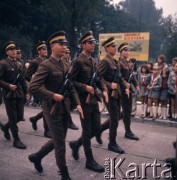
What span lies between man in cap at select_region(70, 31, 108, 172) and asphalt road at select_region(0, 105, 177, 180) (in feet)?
1.09

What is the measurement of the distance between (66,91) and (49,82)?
28 cm

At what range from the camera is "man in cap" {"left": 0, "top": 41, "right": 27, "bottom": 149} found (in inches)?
241

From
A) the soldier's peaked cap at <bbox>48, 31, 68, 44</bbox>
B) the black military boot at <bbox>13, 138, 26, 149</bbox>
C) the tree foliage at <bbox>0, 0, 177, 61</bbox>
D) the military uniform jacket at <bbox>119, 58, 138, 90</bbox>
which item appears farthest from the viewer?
the tree foliage at <bbox>0, 0, 177, 61</bbox>

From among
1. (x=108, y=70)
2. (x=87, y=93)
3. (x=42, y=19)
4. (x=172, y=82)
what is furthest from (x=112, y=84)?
(x=42, y=19)

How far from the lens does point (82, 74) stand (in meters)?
5.08

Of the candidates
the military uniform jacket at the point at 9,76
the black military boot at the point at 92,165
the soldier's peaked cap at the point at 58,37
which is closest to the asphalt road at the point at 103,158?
the black military boot at the point at 92,165

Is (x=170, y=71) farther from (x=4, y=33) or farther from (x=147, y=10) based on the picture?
(x=147, y=10)

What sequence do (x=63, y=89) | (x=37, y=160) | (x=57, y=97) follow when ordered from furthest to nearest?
(x=37, y=160) → (x=63, y=89) → (x=57, y=97)

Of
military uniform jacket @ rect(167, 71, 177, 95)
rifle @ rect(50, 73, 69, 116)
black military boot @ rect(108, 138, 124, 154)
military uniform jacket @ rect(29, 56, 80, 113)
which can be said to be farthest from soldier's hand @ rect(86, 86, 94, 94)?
military uniform jacket @ rect(167, 71, 177, 95)

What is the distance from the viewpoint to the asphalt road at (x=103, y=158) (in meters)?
→ 4.86

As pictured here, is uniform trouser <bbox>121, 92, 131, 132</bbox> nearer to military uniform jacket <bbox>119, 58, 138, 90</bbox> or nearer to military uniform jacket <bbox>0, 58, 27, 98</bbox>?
military uniform jacket <bbox>119, 58, 138, 90</bbox>

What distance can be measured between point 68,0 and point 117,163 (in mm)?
19016

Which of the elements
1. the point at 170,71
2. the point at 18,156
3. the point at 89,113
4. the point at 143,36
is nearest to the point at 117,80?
the point at 89,113

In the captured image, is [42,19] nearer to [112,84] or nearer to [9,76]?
[9,76]
